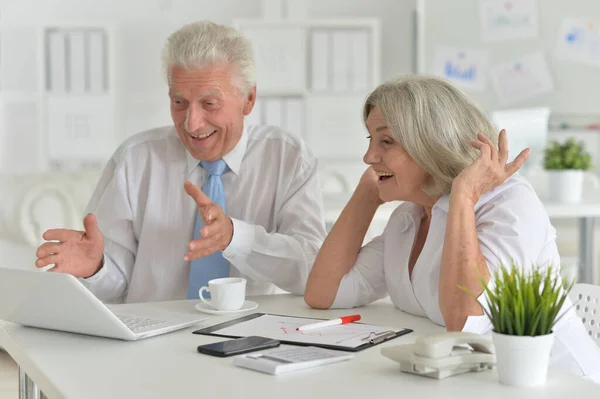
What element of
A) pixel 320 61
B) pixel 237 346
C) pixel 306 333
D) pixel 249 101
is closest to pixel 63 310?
pixel 237 346

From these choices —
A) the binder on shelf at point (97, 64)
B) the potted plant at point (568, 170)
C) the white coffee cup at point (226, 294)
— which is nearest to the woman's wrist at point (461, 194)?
the white coffee cup at point (226, 294)

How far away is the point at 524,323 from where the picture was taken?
115 centimetres

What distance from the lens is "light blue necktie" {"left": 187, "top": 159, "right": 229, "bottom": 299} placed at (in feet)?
6.75

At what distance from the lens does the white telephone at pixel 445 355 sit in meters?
1.20

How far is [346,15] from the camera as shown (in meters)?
5.28

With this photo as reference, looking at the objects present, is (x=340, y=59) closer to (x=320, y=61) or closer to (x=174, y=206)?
(x=320, y=61)

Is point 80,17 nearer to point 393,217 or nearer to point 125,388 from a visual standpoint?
point 393,217

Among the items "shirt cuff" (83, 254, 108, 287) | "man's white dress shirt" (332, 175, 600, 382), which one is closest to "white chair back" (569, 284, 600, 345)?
"man's white dress shirt" (332, 175, 600, 382)

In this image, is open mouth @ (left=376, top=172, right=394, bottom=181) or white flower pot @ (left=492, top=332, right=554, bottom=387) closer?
white flower pot @ (left=492, top=332, right=554, bottom=387)

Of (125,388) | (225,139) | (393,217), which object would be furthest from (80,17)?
(125,388)

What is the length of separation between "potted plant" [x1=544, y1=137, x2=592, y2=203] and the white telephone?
8.26 ft

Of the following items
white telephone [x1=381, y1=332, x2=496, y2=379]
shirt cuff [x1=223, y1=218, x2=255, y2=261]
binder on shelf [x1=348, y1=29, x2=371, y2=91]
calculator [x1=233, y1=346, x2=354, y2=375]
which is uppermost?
binder on shelf [x1=348, y1=29, x2=371, y2=91]

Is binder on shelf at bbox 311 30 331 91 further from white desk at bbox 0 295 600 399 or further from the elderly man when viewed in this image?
white desk at bbox 0 295 600 399

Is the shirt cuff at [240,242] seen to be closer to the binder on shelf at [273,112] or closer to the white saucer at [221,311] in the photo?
the white saucer at [221,311]
